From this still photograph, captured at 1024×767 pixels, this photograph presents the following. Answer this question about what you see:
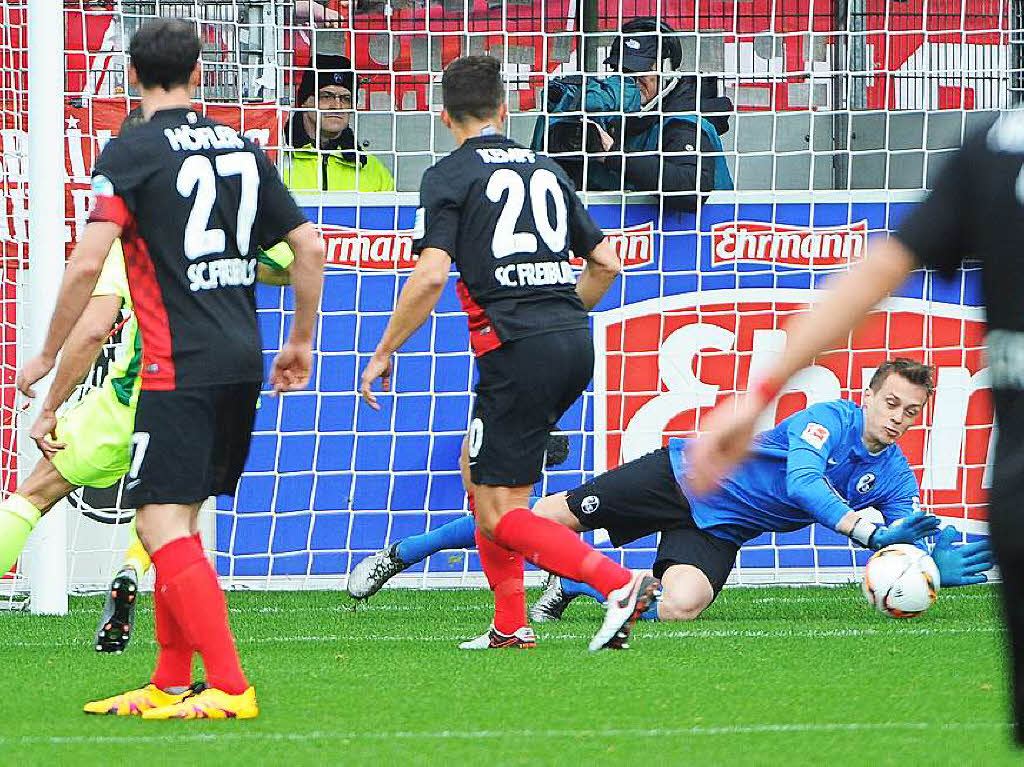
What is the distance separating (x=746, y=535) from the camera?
7.13 m

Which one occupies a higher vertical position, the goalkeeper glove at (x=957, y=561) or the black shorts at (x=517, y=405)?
the black shorts at (x=517, y=405)

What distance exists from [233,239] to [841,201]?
4.47m

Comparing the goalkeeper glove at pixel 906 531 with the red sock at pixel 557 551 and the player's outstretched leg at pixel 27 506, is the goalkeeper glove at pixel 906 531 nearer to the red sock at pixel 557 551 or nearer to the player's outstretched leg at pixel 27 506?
the red sock at pixel 557 551

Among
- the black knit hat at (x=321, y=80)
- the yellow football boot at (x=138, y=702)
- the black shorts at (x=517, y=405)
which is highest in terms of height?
the black knit hat at (x=321, y=80)

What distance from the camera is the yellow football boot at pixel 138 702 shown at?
14.5ft

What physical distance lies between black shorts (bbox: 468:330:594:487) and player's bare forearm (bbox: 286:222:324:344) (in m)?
1.07

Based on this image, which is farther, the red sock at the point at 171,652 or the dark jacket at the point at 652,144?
the dark jacket at the point at 652,144

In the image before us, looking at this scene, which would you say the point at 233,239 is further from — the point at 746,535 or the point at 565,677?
the point at 746,535

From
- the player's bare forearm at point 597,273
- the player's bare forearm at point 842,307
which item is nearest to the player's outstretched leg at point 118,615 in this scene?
the player's bare forearm at point 597,273

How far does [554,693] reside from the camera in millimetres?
4746

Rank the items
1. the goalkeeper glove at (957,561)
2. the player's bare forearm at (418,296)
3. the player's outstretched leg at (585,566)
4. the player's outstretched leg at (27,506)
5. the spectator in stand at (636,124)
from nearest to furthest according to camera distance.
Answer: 1. the player's outstretched leg at (585,566)
2. the player's bare forearm at (418,296)
3. the player's outstretched leg at (27,506)
4. the goalkeeper glove at (957,561)
5. the spectator in stand at (636,124)

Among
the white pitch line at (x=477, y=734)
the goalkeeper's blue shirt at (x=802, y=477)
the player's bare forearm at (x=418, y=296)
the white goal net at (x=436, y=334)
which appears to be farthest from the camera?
the white goal net at (x=436, y=334)

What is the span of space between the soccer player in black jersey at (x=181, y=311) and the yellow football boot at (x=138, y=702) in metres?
0.01

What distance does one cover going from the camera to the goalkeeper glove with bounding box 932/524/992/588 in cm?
661
